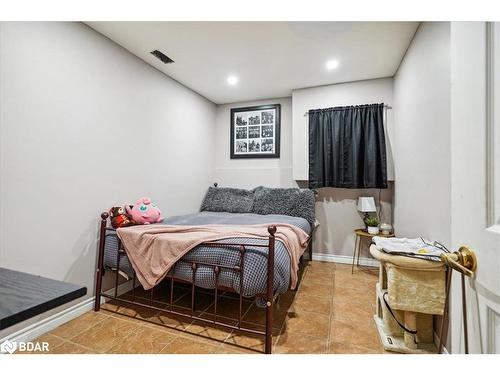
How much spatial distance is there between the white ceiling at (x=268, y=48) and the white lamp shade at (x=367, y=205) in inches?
59.6

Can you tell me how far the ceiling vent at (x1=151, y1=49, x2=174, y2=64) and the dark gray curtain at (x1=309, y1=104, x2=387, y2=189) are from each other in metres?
1.85

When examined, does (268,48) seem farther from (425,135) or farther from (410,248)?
(410,248)

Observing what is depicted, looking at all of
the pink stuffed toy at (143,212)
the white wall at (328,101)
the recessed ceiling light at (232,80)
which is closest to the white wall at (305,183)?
the white wall at (328,101)

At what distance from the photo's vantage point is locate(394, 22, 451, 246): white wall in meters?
1.48

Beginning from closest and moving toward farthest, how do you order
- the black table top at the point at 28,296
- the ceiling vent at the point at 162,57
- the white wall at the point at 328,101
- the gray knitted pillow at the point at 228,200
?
the black table top at the point at 28,296, the ceiling vent at the point at 162,57, the white wall at the point at 328,101, the gray knitted pillow at the point at 228,200

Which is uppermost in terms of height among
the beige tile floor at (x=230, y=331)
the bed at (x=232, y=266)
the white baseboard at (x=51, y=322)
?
the bed at (x=232, y=266)

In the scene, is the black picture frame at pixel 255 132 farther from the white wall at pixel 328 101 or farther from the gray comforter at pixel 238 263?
the gray comforter at pixel 238 263

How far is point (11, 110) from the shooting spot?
150cm

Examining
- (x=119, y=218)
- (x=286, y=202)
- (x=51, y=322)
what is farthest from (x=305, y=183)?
(x=51, y=322)

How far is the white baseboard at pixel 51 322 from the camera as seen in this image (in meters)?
1.53

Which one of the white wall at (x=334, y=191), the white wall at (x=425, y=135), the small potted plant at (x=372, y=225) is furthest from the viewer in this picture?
the white wall at (x=334, y=191)

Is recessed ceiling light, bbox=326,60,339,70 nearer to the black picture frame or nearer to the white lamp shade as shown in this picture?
the black picture frame

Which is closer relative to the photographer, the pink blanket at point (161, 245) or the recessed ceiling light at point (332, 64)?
the pink blanket at point (161, 245)

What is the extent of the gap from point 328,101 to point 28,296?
11.0 feet
